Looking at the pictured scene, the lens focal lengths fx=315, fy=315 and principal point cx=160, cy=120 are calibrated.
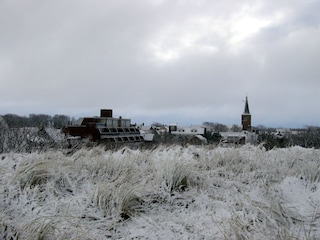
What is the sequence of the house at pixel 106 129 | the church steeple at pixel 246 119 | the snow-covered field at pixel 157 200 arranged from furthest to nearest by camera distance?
the church steeple at pixel 246 119, the house at pixel 106 129, the snow-covered field at pixel 157 200

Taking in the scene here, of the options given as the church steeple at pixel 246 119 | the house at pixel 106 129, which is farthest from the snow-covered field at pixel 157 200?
the church steeple at pixel 246 119

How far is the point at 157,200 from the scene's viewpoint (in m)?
2.89

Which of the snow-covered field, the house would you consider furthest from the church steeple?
the snow-covered field

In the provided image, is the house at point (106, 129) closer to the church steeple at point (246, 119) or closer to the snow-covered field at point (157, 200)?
the snow-covered field at point (157, 200)

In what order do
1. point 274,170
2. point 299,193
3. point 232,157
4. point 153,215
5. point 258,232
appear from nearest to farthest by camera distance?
point 258,232
point 153,215
point 299,193
point 274,170
point 232,157

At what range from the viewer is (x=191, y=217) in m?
2.54

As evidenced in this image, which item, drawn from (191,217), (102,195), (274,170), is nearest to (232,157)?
(274,170)

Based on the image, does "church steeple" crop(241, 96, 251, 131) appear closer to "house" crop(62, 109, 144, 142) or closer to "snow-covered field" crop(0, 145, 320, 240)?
"house" crop(62, 109, 144, 142)

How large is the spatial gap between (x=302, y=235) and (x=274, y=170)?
1837 mm

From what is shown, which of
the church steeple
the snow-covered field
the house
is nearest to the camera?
the snow-covered field

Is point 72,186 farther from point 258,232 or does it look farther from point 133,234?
point 258,232

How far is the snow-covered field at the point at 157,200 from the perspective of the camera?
220 centimetres

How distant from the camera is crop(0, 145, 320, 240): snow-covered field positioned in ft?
7.23

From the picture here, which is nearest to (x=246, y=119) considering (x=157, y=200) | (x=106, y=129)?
(x=106, y=129)
